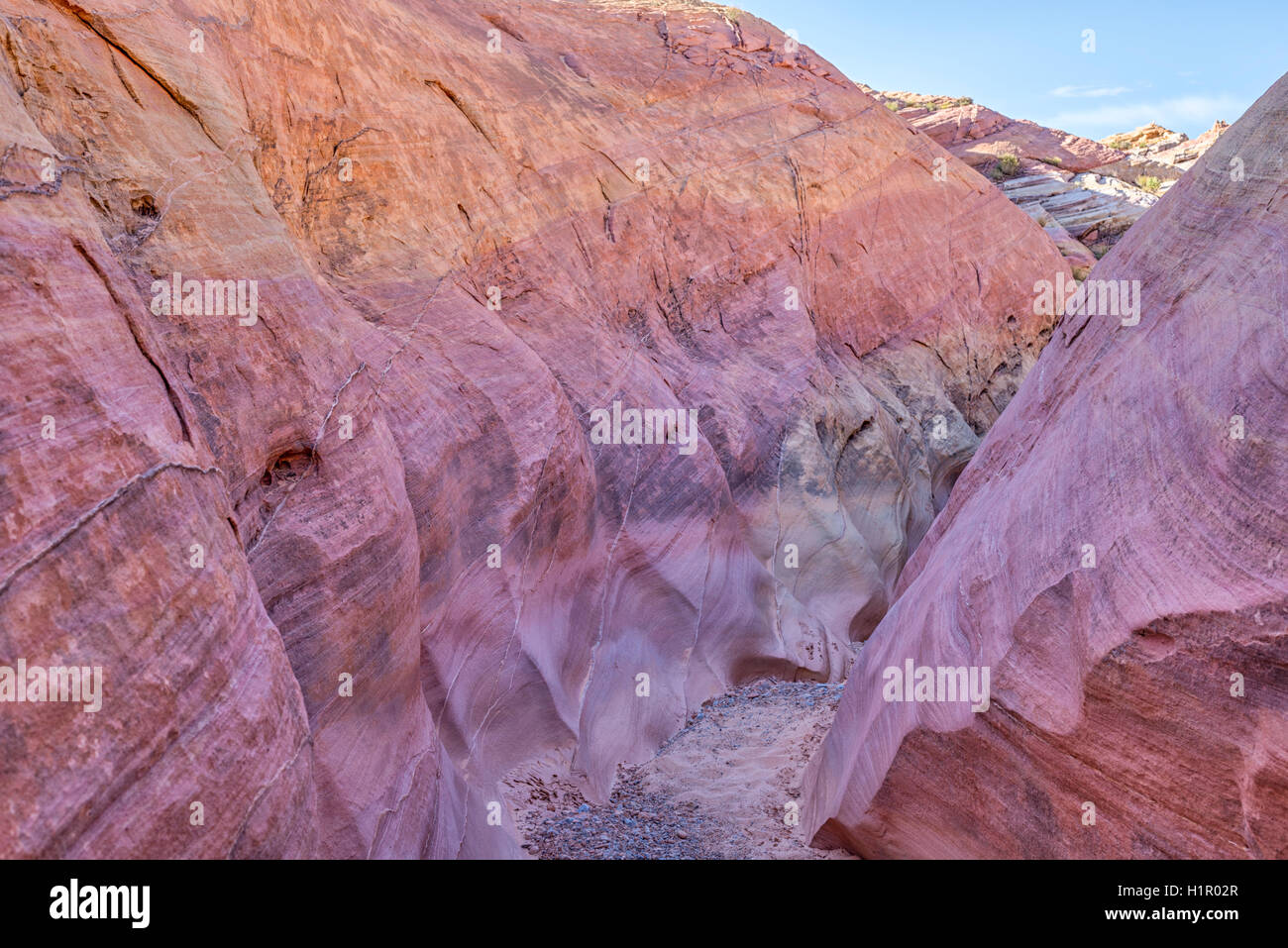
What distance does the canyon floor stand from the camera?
6.66 meters

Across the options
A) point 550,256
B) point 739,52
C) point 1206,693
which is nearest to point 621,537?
point 550,256

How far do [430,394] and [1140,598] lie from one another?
4973mm

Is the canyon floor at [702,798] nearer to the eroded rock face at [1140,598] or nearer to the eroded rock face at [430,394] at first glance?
the eroded rock face at [430,394]

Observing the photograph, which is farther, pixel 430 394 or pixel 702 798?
pixel 702 798

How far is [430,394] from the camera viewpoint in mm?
7172

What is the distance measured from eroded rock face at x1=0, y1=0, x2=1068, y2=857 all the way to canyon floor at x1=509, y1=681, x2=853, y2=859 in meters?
0.35

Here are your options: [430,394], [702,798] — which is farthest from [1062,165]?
[430,394]

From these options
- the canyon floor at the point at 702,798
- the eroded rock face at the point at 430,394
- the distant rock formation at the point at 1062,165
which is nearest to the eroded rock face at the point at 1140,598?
the canyon floor at the point at 702,798

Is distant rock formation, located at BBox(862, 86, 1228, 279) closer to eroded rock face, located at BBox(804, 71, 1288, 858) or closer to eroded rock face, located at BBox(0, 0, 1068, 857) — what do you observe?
eroded rock face, located at BBox(0, 0, 1068, 857)

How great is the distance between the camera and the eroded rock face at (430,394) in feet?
11.5

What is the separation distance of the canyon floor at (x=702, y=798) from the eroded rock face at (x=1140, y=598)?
1.01 meters

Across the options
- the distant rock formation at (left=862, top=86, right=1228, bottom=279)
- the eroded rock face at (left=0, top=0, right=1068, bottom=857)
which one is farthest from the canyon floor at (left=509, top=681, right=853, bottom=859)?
the distant rock formation at (left=862, top=86, right=1228, bottom=279)


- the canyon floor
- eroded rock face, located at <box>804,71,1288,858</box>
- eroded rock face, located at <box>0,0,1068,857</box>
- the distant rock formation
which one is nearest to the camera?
eroded rock face, located at <box>0,0,1068,857</box>

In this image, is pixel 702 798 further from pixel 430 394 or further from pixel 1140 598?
pixel 1140 598
